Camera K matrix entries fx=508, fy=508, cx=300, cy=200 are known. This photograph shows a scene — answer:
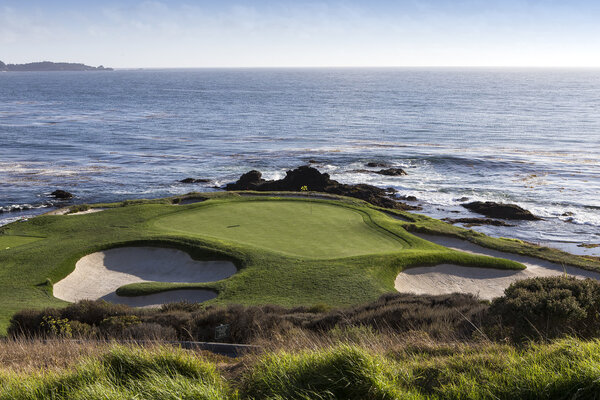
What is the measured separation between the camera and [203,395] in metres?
6.24

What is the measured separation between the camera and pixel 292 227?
75.0ft

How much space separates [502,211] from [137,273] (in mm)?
27646

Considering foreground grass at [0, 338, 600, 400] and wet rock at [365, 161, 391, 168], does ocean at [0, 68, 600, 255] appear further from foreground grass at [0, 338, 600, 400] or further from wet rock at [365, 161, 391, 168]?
foreground grass at [0, 338, 600, 400]

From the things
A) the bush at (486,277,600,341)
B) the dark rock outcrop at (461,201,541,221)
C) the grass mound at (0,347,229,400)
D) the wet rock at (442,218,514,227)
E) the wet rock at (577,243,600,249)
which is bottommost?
the wet rock at (577,243,600,249)

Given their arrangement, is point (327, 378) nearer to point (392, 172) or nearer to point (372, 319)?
point (372, 319)

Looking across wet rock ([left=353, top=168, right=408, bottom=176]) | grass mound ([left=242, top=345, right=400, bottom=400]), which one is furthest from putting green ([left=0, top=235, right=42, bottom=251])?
wet rock ([left=353, top=168, right=408, bottom=176])

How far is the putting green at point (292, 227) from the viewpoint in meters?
20.7

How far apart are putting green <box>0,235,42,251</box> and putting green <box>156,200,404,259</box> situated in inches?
221

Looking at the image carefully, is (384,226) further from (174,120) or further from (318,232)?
(174,120)

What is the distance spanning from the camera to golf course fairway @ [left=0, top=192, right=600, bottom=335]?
17.4m

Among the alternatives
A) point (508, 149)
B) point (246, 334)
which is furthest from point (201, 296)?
point (508, 149)

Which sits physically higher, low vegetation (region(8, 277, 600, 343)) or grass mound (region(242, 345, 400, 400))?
grass mound (region(242, 345, 400, 400))

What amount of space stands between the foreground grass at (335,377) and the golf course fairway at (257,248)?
857cm

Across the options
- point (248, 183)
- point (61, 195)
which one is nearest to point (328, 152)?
point (248, 183)
